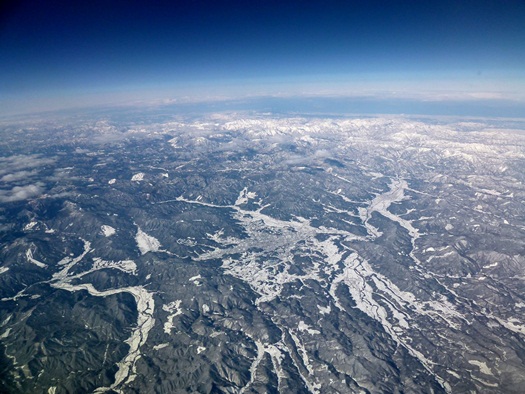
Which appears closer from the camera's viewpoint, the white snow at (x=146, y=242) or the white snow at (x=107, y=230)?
the white snow at (x=146, y=242)

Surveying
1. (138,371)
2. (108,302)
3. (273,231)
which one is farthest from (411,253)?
(108,302)

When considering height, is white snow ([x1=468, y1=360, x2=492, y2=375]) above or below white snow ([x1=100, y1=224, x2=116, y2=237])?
above

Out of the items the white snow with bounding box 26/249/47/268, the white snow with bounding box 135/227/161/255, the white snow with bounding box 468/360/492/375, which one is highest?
the white snow with bounding box 468/360/492/375

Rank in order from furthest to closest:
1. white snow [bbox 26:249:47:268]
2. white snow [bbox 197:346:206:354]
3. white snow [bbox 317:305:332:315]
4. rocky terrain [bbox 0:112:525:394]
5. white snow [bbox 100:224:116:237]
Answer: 1. white snow [bbox 100:224:116:237]
2. white snow [bbox 26:249:47:268]
3. white snow [bbox 317:305:332:315]
4. white snow [bbox 197:346:206:354]
5. rocky terrain [bbox 0:112:525:394]

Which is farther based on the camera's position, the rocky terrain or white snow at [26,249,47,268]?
white snow at [26,249,47,268]

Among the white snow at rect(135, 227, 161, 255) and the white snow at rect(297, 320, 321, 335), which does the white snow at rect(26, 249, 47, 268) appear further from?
the white snow at rect(297, 320, 321, 335)

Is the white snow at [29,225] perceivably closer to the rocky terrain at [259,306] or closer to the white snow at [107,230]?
the rocky terrain at [259,306]

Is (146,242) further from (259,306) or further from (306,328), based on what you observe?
(306,328)

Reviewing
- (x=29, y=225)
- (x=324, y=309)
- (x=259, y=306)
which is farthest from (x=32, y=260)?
(x=324, y=309)

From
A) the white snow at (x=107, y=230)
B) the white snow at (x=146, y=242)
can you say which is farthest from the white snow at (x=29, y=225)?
the white snow at (x=146, y=242)

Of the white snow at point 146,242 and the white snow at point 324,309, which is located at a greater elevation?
the white snow at point 324,309

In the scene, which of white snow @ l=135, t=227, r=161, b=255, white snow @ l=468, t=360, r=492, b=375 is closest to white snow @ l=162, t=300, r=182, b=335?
white snow @ l=135, t=227, r=161, b=255
